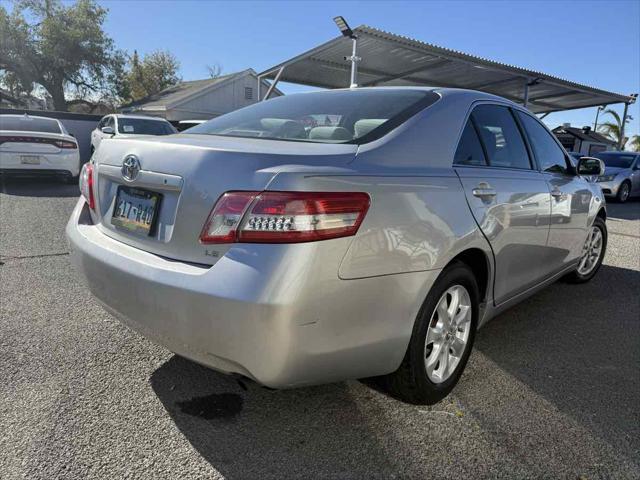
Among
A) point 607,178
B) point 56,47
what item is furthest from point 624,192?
point 56,47

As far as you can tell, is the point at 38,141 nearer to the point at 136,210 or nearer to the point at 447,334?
the point at 136,210

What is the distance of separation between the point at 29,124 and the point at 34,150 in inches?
53.4

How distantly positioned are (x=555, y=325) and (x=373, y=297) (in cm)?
240

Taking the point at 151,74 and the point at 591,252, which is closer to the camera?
the point at 591,252

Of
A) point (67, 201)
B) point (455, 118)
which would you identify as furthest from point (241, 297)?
point (67, 201)

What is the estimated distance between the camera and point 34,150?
355 inches

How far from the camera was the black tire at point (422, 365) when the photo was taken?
2199mm

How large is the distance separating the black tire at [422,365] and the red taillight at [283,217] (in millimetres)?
633

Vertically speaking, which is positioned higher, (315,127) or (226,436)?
(315,127)

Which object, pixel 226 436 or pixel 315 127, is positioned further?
pixel 315 127

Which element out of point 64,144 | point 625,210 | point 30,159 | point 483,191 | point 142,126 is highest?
point 142,126

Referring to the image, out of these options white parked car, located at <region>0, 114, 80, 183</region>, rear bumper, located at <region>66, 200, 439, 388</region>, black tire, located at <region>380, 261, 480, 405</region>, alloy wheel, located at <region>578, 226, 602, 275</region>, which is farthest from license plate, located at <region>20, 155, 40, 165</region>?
alloy wheel, located at <region>578, 226, 602, 275</region>

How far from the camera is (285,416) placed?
2336mm

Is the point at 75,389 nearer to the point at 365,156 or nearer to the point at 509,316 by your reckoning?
the point at 365,156
